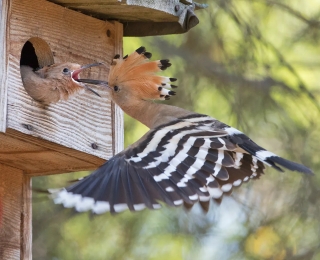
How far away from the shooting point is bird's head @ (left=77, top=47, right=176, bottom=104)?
3609 millimetres

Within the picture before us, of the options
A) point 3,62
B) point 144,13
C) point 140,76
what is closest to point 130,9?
point 144,13

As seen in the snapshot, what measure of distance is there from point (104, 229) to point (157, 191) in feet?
6.39

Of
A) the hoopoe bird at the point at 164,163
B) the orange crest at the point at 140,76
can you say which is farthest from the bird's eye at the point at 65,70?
the orange crest at the point at 140,76

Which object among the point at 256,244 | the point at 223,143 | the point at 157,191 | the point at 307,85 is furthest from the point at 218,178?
the point at 307,85

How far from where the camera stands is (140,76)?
12.0 feet

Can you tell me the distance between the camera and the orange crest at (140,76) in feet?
11.8

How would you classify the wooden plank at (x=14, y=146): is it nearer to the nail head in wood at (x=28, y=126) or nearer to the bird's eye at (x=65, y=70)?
the nail head in wood at (x=28, y=126)

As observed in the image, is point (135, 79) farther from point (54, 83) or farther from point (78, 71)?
point (54, 83)

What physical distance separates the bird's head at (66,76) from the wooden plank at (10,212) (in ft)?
1.56

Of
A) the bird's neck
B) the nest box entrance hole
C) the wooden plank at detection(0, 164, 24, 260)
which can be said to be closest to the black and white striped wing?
the bird's neck

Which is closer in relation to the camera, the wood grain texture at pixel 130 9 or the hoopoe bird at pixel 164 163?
the hoopoe bird at pixel 164 163

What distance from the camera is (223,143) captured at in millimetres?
3158

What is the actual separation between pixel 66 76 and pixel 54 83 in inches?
2.3

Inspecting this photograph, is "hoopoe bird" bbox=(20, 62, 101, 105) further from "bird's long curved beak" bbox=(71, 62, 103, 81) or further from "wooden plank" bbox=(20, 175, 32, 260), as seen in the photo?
"wooden plank" bbox=(20, 175, 32, 260)
